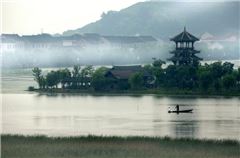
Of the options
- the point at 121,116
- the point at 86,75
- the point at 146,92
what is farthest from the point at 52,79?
the point at 121,116

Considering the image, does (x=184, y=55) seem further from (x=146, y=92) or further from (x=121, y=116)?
(x=121, y=116)

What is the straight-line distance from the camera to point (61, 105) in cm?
3541

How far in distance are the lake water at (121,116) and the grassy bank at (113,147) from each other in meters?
3.00

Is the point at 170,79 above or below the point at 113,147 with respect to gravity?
above

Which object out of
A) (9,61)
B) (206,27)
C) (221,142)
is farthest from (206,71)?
(206,27)

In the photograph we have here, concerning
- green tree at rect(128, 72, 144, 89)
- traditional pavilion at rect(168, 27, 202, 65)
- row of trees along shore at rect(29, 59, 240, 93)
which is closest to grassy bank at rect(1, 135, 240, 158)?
row of trees along shore at rect(29, 59, 240, 93)

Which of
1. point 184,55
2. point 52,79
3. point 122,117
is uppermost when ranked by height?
point 184,55

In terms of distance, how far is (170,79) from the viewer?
1715 inches

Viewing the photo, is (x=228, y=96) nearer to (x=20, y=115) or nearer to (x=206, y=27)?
(x=20, y=115)

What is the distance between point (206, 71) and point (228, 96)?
274 centimetres

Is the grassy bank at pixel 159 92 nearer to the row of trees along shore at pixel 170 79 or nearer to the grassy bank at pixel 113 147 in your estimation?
the row of trees along shore at pixel 170 79

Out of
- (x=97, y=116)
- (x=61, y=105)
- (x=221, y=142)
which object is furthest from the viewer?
(x=61, y=105)

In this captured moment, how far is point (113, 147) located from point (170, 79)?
87.2ft

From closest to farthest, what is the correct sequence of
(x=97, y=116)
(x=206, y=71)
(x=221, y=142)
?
(x=221, y=142) < (x=97, y=116) < (x=206, y=71)
